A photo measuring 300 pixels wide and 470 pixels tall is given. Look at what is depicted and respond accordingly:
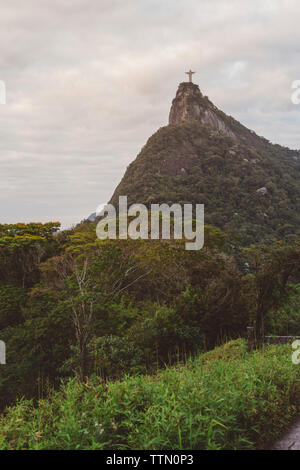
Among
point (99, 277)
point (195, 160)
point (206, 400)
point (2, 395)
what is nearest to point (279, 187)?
point (195, 160)

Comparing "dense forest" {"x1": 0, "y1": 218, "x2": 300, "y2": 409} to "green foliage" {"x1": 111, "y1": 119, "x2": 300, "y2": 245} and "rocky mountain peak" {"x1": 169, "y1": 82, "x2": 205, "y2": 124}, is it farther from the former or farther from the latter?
"rocky mountain peak" {"x1": 169, "y1": 82, "x2": 205, "y2": 124}

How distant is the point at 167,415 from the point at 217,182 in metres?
44.2

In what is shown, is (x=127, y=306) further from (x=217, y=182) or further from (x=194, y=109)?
(x=194, y=109)

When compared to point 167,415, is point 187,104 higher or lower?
higher

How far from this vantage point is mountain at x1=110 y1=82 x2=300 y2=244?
38.1m

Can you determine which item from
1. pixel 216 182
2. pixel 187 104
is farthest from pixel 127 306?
pixel 187 104

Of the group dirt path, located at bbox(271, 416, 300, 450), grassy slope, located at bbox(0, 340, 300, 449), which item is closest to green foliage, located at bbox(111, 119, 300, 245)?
grassy slope, located at bbox(0, 340, 300, 449)

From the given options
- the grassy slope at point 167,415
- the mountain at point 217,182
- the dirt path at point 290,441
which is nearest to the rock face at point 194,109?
the mountain at point 217,182

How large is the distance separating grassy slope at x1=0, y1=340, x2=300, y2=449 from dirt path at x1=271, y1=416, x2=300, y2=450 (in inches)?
3.3

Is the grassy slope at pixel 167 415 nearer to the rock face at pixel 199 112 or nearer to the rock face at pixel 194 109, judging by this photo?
the rock face at pixel 199 112

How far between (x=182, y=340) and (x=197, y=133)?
54.7 m

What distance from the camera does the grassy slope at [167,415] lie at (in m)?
2.89

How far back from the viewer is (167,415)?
315cm
